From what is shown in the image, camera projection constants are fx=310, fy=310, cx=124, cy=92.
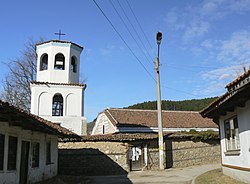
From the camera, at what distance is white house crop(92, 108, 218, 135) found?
29.5 meters

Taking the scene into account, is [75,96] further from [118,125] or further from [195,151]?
[195,151]

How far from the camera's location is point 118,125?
28.6 m

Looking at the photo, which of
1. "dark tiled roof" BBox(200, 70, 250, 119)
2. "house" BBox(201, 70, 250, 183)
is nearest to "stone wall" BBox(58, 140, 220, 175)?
"house" BBox(201, 70, 250, 183)

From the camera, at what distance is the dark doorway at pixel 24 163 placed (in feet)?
42.5

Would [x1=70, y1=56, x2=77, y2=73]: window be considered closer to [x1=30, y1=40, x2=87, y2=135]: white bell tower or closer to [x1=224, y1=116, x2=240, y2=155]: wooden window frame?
[x1=30, y1=40, x2=87, y2=135]: white bell tower

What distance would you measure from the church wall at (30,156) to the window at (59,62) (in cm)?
810

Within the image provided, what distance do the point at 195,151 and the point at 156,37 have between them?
10.6 meters

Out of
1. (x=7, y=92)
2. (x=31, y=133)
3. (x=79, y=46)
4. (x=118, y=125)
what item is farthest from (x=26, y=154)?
(x=7, y=92)

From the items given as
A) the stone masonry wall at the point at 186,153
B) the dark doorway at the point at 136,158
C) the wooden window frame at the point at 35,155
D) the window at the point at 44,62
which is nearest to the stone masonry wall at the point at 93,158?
the dark doorway at the point at 136,158

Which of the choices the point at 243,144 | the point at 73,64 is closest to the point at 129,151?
the point at 73,64

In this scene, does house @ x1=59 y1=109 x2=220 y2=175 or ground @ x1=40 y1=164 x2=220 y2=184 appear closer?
ground @ x1=40 y1=164 x2=220 y2=184

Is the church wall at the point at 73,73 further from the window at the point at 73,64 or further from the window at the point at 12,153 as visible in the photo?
the window at the point at 12,153

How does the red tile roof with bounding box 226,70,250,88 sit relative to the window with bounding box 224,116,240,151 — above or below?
above

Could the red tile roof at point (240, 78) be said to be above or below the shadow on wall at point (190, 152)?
above
